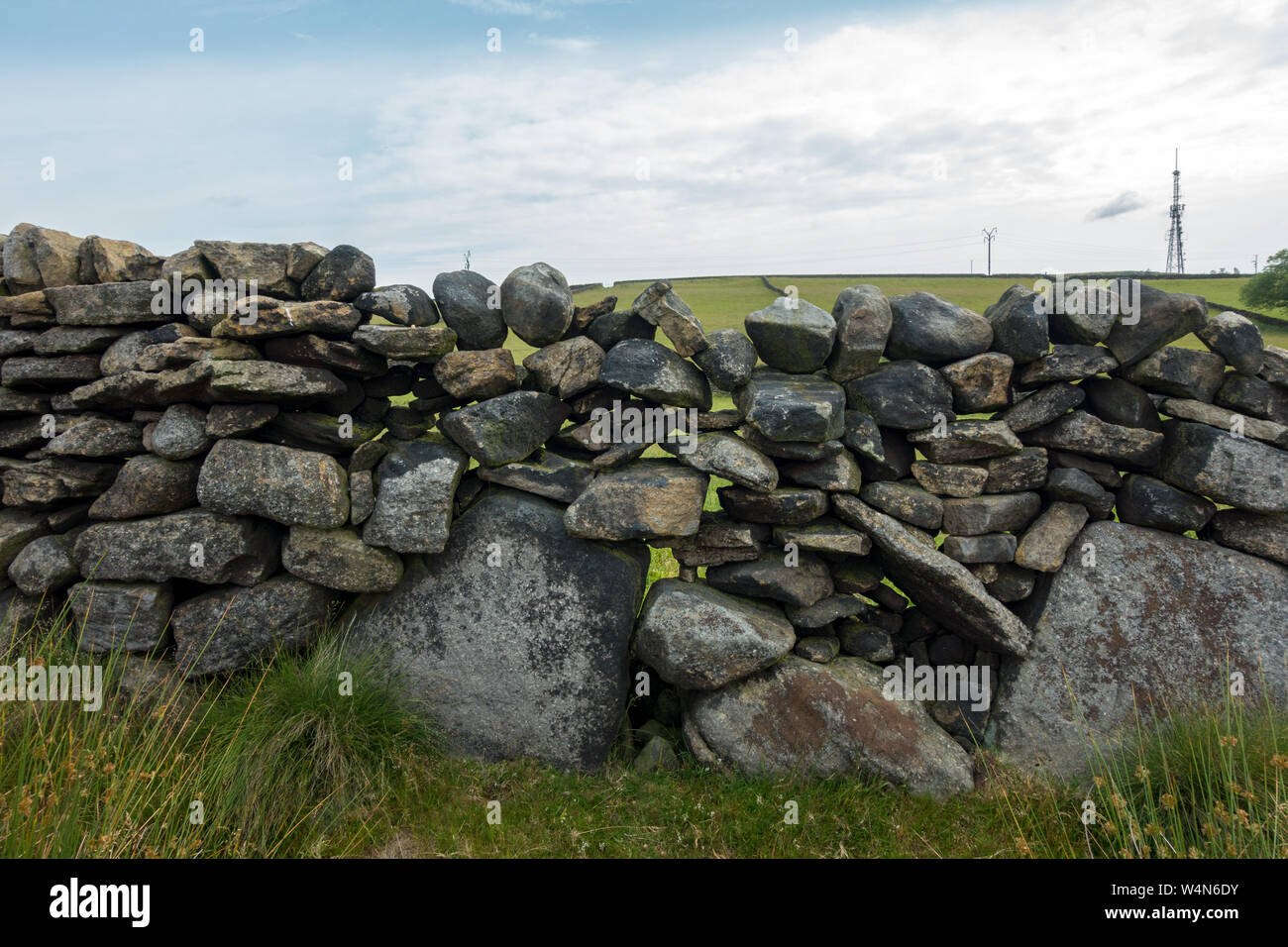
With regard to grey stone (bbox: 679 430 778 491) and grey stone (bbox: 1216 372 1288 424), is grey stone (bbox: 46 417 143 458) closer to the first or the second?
grey stone (bbox: 679 430 778 491)

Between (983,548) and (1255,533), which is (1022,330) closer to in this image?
(983,548)

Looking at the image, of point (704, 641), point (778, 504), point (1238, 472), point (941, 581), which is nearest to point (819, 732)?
point (704, 641)

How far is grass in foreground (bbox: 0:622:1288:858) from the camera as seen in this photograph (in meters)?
3.85

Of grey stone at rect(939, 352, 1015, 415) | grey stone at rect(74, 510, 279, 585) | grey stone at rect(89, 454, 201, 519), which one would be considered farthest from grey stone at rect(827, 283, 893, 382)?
grey stone at rect(89, 454, 201, 519)

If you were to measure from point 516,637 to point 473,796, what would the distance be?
1.07 meters

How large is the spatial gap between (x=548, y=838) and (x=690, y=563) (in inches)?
80.8

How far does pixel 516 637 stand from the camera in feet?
16.9

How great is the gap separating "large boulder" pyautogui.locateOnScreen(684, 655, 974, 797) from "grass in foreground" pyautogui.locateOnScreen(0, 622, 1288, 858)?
135mm

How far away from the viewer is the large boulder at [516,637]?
5.10 m

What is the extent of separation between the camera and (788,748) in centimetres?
484

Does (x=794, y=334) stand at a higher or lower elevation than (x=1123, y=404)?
higher

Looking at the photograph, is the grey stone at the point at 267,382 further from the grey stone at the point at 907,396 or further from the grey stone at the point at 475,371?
the grey stone at the point at 907,396

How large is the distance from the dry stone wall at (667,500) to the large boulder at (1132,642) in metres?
0.02

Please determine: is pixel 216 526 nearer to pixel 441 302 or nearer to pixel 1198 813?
pixel 441 302
